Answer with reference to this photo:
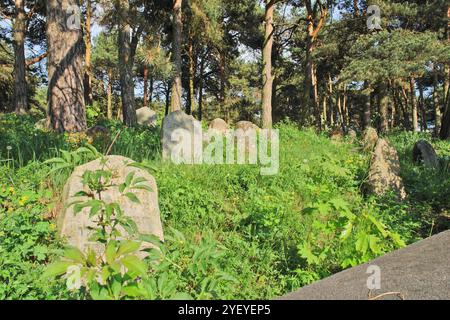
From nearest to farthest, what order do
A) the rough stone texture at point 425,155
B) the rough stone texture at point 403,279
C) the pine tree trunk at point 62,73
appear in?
1. the rough stone texture at point 403,279
2. the pine tree trunk at point 62,73
3. the rough stone texture at point 425,155

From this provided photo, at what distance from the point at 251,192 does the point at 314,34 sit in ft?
58.9

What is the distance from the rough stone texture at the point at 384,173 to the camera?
6449 mm

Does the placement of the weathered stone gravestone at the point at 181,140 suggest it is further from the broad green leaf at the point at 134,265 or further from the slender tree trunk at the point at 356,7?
the slender tree trunk at the point at 356,7

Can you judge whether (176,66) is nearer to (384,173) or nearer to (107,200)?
(384,173)

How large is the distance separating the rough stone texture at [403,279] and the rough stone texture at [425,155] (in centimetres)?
645

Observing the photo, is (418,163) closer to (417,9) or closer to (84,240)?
(84,240)

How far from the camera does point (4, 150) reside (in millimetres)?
5551

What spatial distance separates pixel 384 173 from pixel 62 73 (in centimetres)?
661

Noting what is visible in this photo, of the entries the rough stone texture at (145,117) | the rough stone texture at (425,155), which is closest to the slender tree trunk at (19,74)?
the rough stone texture at (145,117)

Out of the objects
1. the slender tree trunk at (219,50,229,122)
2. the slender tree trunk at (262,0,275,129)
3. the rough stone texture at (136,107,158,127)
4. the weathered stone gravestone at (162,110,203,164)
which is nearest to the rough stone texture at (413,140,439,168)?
the weathered stone gravestone at (162,110,203,164)

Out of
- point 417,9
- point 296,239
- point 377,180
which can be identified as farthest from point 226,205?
point 417,9

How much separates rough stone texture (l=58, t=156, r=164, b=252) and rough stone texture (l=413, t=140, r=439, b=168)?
23.3 ft

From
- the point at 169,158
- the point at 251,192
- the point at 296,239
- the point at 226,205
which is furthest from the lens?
the point at 169,158
